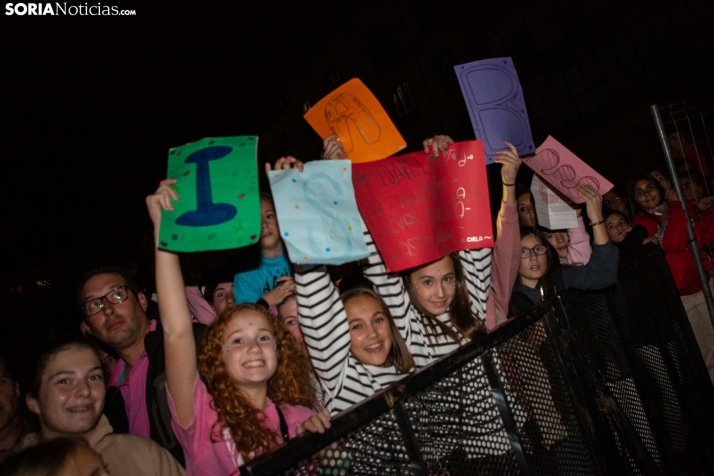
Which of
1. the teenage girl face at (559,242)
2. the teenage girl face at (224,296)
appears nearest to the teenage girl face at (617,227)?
the teenage girl face at (559,242)

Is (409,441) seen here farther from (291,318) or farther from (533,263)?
(533,263)

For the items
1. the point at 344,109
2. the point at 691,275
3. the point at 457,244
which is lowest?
the point at 691,275

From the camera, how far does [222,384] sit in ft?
6.20

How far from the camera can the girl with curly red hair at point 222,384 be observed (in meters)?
1.75

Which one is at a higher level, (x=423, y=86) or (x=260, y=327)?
(x=423, y=86)

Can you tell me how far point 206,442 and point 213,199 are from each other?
3.11 ft

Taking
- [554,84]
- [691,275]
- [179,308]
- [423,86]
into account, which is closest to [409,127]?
[423,86]

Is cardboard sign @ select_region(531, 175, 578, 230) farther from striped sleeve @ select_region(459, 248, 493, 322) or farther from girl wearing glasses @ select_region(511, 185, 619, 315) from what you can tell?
striped sleeve @ select_region(459, 248, 493, 322)

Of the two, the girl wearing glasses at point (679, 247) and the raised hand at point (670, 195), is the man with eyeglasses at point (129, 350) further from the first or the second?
the raised hand at point (670, 195)

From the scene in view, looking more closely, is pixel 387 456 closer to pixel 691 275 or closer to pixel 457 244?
pixel 457 244

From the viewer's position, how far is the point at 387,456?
46.8 inches

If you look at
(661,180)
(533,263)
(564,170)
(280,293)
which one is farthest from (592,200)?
(661,180)

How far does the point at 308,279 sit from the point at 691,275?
3.82m

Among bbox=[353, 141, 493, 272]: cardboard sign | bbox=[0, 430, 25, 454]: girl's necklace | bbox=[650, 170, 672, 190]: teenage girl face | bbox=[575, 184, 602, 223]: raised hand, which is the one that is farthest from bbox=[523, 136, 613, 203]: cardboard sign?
bbox=[0, 430, 25, 454]: girl's necklace
